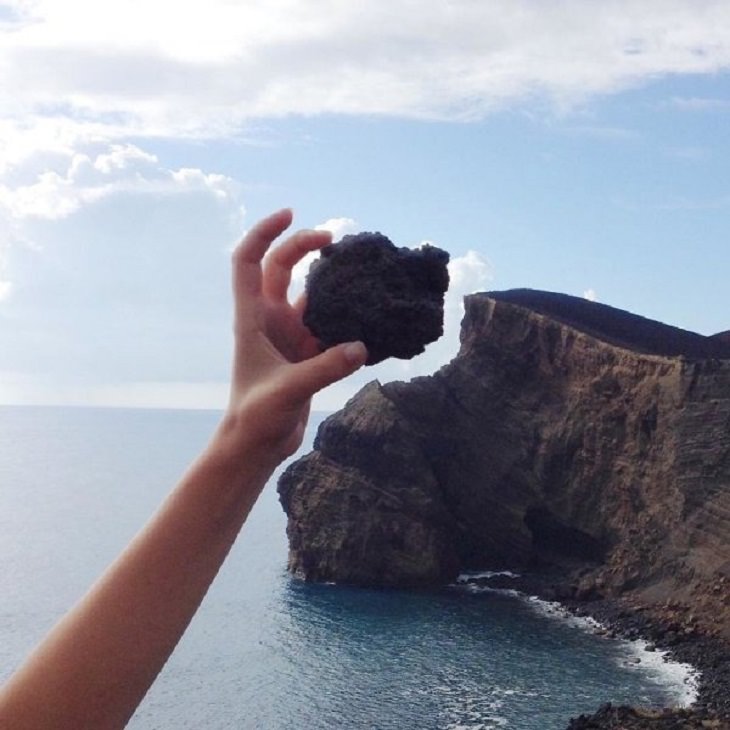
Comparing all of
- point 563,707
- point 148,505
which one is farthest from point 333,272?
point 148,505

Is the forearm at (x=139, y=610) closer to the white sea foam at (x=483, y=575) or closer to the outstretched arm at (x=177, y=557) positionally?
Answer: the outstretched arm at (x=177, y=557)

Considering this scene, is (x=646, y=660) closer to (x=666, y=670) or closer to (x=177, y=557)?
(x=666, y=670)

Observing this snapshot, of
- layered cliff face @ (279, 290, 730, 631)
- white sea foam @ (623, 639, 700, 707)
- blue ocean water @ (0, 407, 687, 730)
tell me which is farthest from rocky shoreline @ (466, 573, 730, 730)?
layered cliff face @ (279, 290, 730, 631)

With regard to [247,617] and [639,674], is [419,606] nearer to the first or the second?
[247,617]

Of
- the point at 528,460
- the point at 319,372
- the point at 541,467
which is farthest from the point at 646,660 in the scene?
the point at 319,372

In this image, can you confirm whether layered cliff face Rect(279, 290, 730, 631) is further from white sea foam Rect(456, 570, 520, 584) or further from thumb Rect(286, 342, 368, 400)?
thumb Rect(286, 342, 368, 400)

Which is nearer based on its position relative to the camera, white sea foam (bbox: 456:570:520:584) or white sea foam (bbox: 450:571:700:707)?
white sea foam (bbox: 450:571:700:707)
